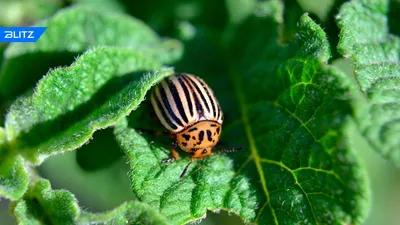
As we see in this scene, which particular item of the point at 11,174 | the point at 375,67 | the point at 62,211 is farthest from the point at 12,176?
the point at 375,67

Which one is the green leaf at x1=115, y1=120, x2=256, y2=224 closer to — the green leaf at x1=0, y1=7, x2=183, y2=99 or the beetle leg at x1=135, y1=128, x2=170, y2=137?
the beetle leg at x1=135, y1=128, x2=170, y2=137

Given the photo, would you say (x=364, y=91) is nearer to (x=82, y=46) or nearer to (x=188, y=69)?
(x=188, y=69)

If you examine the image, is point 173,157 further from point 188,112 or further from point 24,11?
point 24,11

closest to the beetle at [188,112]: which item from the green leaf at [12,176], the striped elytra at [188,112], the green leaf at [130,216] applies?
the striped elytra at [188,112]

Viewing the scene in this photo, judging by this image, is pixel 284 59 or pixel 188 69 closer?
pixel 284 59

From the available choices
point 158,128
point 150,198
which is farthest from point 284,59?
point 150,198
